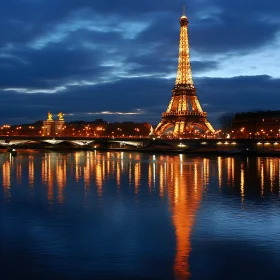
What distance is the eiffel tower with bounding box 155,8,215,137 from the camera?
2813 inches

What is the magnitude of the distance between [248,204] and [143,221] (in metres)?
4.63

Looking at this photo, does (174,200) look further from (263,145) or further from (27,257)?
(263,145)

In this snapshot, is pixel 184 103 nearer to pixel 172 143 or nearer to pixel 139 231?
pixel 172 143

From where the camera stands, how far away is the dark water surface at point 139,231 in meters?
10.0

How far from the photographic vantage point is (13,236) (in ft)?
41.2

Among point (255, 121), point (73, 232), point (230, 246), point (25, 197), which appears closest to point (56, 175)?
point (25, 197)

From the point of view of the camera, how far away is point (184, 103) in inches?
2862

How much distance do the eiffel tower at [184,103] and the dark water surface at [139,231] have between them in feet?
159

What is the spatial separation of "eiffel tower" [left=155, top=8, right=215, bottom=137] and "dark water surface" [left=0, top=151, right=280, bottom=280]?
4833 centimetres

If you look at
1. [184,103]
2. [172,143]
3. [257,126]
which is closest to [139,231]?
[172,143]

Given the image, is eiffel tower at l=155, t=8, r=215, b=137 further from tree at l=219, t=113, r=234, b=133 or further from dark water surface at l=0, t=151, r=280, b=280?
dark water surface at l=0, t=151, r=280, b=280

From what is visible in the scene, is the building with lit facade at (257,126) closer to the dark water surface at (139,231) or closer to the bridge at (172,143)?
the bridge at (172,143)

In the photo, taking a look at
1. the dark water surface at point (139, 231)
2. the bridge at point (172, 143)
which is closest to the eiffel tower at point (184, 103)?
the bridge at point (172, 143)

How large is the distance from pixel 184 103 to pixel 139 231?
197 ft
